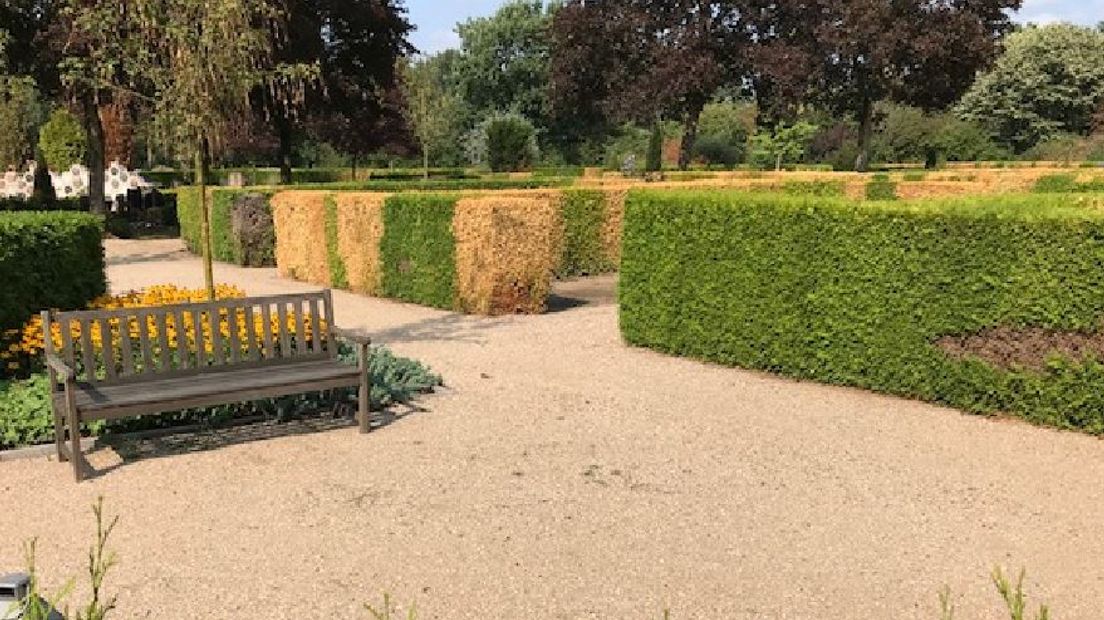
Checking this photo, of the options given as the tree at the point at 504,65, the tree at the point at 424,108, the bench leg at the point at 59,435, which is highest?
the tree at the point at 504,65

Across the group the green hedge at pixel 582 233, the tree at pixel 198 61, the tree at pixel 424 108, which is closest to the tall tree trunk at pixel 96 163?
the green hedge at pixel 582 233

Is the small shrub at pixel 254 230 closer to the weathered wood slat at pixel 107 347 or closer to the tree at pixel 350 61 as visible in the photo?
the tree at pixel 350 61

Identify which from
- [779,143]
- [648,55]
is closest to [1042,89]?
[779,143]

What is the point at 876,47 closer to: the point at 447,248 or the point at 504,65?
the point at 447,248

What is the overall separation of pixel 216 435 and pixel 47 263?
2716mm

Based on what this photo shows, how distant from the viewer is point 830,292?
773 cm

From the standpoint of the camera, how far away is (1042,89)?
178 ft

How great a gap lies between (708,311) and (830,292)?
4.30 feet

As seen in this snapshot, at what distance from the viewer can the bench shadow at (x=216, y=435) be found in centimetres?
588

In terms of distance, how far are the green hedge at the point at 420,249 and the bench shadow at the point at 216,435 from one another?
512cm

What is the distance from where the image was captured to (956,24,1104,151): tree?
5406 cm

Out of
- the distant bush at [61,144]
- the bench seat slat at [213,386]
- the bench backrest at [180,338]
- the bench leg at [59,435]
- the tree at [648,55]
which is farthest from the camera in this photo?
the distant bush at [61,144]

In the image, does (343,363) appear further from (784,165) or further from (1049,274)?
(784,165)

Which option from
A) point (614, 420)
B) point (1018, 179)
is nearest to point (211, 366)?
point (614, 420)
